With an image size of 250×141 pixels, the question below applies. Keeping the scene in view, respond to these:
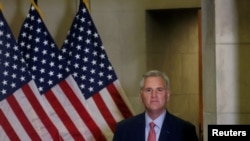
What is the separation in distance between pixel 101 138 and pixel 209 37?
7.01 feet

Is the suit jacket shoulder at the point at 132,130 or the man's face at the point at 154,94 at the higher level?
the man's face at the point at 154,94

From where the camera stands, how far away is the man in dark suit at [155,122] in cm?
310

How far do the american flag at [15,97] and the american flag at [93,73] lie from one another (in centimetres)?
44

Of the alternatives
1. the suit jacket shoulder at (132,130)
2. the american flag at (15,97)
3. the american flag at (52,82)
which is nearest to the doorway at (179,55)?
the american flag at (52,82)

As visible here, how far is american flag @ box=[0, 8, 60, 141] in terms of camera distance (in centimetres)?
529

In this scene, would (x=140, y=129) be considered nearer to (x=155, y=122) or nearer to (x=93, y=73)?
(x=155, y=122)

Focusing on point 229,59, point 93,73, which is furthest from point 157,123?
point 93,73

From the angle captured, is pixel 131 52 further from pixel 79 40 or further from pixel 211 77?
pixel 211 77

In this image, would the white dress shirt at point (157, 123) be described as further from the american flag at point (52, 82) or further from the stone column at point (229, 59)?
the american flag at point (52, 82)

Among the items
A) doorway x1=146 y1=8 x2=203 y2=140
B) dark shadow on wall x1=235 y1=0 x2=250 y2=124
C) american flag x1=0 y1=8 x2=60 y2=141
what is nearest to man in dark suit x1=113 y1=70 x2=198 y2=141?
dark shadow on wall x1=235 y1=0 x2=250 y2=124

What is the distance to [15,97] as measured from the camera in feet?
17.4

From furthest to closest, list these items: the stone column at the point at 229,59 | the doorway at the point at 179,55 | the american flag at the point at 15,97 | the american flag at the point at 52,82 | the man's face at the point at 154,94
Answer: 1. the doorway at the point at 179,55
2. the american flag at the point at 52,82
3. the american flag at the point at 15,97
4. the stone column at the point at 229,59
5. the man's face at the point at 154,94

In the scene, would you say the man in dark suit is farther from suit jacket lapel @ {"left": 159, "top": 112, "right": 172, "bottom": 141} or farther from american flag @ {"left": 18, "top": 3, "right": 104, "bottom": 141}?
american flag @ {"left": 18, "top": 3, "right": 104, "bottom": 141}

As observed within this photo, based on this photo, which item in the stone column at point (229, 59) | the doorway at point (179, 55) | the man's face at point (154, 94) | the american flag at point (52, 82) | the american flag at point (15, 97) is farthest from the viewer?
the doorway at point (179, 55)
